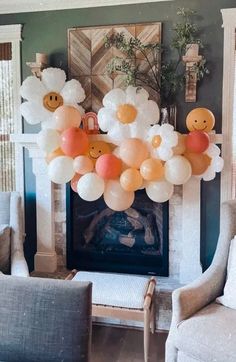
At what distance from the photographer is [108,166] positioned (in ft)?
9.52

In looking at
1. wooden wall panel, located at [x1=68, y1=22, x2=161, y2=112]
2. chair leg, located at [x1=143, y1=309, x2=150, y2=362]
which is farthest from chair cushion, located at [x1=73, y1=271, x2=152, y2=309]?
wooden wall panel, located at [x1=68, y1=22, x2=161, y2=112]

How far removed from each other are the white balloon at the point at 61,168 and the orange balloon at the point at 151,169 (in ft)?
1.70

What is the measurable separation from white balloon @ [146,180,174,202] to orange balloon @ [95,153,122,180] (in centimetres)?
25

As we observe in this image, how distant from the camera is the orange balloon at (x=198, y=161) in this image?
115 inches

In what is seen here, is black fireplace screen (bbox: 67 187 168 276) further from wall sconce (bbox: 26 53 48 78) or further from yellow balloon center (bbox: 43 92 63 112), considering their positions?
wall sconce (bbox: 26 53 48 78)

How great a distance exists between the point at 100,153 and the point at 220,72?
1109mm

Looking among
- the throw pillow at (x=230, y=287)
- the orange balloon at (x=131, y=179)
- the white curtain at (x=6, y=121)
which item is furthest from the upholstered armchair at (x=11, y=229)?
the throw pillow at (x=230, y=287)

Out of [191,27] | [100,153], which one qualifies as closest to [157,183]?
[100,153]

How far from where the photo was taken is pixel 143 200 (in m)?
3.47

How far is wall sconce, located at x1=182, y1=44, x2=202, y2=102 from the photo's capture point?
3.07 meters

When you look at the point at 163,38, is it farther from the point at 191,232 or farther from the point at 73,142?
the point at 191,232

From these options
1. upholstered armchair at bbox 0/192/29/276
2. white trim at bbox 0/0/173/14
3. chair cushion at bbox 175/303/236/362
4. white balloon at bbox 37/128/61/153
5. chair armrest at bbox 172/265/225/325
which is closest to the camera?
chair cushion at bbox 175/303/236/362

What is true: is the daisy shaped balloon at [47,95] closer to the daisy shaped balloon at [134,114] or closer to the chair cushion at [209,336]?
the daisy shaped balloon at [134,114]

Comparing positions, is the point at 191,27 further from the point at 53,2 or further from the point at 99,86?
the point at 53,2
